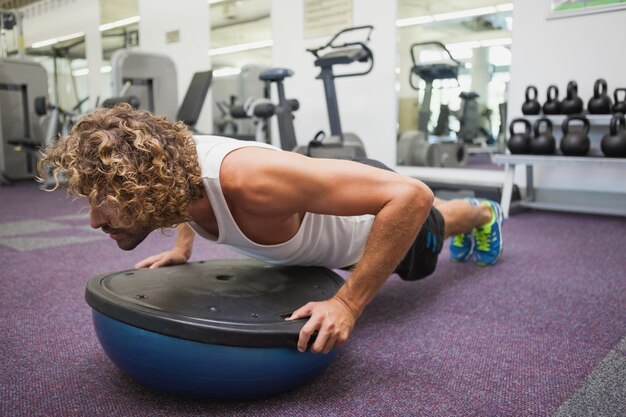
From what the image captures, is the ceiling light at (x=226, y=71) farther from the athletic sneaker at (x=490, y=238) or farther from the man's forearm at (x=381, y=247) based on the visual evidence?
the man's forearm at (x=381, y=247)

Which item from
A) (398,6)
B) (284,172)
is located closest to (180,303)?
(284,172)

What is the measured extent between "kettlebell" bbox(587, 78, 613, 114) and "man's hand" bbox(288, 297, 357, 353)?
8.93ft

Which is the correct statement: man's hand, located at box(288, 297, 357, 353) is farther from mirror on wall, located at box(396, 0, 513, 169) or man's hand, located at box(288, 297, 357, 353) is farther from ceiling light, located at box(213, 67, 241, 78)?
ceiling light, located at box(213, 67, 241, 78)

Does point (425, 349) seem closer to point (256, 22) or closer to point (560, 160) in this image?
point (560, 160)

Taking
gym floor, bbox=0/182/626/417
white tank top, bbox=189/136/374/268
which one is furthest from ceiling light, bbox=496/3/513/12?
white tank top, bbox=189/136/374/268

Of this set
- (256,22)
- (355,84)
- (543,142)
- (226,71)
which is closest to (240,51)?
(226,71)

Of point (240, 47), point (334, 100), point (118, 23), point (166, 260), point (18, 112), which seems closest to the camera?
point (166, 260)

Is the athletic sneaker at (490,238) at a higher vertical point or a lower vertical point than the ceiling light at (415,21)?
lower

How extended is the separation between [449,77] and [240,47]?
2.83 m

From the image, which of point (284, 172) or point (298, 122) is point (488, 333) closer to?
point (284, 172)

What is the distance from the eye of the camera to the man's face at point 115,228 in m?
0.94

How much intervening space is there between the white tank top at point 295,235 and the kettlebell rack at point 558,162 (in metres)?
2.09

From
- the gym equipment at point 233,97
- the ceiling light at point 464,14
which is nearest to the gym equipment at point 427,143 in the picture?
the ceiling light at point 464,14

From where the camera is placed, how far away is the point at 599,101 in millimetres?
2988
